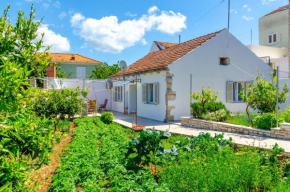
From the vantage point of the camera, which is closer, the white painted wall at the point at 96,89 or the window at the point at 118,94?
the window at the point at 118,94

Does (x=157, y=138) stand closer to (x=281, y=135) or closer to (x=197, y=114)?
(x=281, y=135)

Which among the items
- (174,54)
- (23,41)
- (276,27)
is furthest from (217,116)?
(276,27)

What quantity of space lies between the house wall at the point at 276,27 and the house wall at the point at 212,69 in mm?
18217

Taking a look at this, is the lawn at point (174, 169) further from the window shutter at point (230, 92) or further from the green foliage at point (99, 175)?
the window shutter at point (230, 92)

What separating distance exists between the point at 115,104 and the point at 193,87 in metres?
10.0

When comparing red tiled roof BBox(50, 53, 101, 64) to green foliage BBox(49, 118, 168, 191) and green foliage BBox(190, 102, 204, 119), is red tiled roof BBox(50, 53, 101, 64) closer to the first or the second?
green foliage BBox(190, 102, 204, 119)

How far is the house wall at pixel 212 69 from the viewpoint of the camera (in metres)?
13.9

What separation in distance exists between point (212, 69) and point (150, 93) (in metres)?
4.38

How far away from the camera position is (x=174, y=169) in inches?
182

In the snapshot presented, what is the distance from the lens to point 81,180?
4.88m

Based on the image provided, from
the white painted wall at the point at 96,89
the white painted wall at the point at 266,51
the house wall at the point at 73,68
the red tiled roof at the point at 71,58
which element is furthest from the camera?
the red tiled roof at the point at 71,58

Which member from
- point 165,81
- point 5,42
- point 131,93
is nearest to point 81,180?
point 5,42

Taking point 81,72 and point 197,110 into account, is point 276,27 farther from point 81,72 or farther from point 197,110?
point 81,72

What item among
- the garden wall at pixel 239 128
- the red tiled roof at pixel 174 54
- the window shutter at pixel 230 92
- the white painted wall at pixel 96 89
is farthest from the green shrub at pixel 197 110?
the white painted wall at pixel 96 89
